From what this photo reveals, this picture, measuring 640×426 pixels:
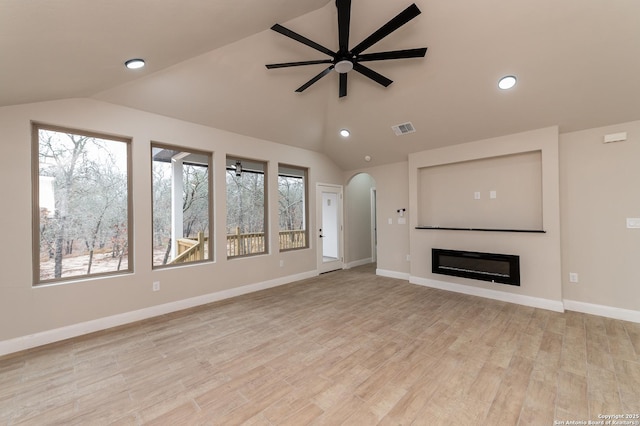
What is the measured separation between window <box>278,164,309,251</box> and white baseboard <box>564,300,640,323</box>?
14.4 ft

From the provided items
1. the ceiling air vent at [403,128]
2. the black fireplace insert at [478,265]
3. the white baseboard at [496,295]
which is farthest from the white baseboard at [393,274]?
the ceiling air vent at [403,128]

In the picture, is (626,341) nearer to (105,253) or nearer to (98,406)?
(98,406)

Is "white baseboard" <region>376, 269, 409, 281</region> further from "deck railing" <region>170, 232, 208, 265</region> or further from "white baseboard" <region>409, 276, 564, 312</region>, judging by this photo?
"deck railing" <region>170, 232, 208, 265</region>

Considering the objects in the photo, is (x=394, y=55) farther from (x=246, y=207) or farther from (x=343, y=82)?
(x=246, y=207)

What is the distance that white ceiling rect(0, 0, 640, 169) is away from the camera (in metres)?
1.82

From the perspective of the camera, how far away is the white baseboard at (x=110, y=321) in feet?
8.84

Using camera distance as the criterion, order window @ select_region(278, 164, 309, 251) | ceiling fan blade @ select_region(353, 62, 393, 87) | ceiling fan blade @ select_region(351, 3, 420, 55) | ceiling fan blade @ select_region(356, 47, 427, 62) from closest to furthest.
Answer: ceiling fan blade @ select_region(351, 3, 420, 55) < ceiling fan blade @ select_region(356, 47, 427, 62) < ceiling fan blade @ select_region(353, 62, 393, 87) < window @ select_region(278, 164, 309, 251)

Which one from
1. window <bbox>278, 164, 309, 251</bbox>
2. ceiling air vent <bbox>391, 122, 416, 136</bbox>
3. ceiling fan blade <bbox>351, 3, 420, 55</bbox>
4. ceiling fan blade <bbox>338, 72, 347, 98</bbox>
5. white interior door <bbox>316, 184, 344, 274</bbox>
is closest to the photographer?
ceiling fan blade <bbox>351, 3, 420, 55</bbox>

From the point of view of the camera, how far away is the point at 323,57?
11.7 feet

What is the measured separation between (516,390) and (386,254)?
3759 millimetres

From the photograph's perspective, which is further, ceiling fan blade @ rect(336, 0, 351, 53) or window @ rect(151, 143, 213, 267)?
window @ rect(151, 143, 213, 267)

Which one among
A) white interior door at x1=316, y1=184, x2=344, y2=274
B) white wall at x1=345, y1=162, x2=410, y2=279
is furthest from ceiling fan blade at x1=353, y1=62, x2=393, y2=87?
white interior door at x1=316, y1=184, x2=344, y2=274

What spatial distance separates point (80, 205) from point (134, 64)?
6.36 feet

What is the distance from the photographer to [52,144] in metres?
3.03
